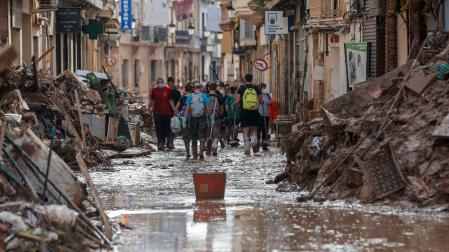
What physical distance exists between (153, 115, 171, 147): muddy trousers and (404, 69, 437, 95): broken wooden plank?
46.6ft

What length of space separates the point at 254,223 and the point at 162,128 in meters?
16.7

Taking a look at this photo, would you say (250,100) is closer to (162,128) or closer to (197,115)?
(197,115)

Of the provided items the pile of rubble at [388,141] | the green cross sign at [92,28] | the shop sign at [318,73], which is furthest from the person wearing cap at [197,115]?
the green cross sign at [92,28]

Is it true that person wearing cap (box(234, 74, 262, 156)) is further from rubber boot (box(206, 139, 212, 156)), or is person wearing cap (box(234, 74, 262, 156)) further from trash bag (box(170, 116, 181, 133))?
trash bag (box(170, 116, 181, 133))

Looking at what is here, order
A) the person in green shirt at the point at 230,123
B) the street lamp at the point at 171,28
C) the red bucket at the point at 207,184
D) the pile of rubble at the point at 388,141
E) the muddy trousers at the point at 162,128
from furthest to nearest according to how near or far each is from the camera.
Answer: the street lamp at the point at 171,28, the person in green shirt at the point at 230,123, the muddy trousers at the point at 162,128, the red bucket at the point at 207,184, the pile of rubble at the point at 388,141

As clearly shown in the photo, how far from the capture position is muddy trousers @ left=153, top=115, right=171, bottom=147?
30344 mm

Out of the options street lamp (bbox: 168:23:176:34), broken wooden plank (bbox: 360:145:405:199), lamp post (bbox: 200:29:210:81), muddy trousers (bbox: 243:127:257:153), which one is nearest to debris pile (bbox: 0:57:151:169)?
muddy trousers (bbox: 243:127:257:153)

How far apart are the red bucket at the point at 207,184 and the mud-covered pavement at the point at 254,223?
164mm

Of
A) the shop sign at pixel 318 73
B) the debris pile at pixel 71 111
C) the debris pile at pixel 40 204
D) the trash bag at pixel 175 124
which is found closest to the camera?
the debris pile at pixel 40 204

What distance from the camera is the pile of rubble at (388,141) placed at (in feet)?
49.1

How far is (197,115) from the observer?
85.0ft

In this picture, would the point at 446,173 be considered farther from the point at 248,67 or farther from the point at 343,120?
the point at 248,67

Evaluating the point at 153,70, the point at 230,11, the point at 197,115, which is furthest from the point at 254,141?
the point at 153,70

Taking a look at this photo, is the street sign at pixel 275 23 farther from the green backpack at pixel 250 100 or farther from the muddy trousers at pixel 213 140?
the muddy trousers at pixel 213 140
